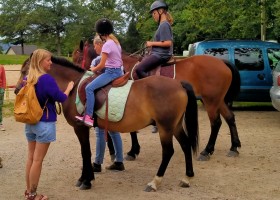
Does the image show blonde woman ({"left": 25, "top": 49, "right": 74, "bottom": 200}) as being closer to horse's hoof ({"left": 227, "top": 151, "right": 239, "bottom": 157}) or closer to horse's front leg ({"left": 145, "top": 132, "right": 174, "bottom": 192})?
horse's front leg ({"left": 145, "top": 132, "right": 174, "bottom": 192})

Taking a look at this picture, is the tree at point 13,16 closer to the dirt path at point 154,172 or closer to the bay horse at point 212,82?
the dirt path at point 154,172

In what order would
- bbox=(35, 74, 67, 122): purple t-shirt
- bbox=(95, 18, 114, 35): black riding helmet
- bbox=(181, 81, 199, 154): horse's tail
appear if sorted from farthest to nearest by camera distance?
1. bbox=(95, 18, 114, 35): black riding helmet
2. bbox=(181, 81, 199, 154): horse's tail
3. bbox=(35, 74, 67, 122): purple t-shirt

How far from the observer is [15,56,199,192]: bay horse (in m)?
5.32

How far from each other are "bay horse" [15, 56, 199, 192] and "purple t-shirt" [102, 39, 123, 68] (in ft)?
1.31

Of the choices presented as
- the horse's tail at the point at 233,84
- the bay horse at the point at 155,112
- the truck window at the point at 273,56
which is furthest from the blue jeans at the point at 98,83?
the truck window at the point at 273,56

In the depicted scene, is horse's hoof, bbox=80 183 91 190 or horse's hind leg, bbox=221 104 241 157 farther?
horse's hind leg, bbox=221 104 241 157

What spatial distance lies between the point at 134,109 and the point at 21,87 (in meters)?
→ 1.43

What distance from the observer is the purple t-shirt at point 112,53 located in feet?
18.1

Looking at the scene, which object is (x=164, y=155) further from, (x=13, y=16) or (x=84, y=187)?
(x=13, y=16)

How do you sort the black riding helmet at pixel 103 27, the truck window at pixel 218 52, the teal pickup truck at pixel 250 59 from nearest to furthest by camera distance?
the black riding helmet at pixel 103 27
the teal pickup truck at pixel 250 59
the truck window at pixel 218 52

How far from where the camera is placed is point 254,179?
5867mm

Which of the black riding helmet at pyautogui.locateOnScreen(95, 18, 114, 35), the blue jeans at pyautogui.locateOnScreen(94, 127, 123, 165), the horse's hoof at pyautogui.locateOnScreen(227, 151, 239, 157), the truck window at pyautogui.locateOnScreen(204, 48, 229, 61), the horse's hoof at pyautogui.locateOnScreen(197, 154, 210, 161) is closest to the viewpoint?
the black riding helmet at pyautogui.locateOnScreen(95, 18, 114, 35)

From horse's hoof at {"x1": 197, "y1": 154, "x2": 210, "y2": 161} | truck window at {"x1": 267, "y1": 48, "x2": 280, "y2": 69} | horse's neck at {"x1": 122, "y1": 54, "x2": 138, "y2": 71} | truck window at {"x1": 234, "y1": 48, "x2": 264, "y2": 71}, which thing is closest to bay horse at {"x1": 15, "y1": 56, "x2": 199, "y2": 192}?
horse's hoof at {"x1": 197, "y1": 154, "x2": 210, "y2": 161}

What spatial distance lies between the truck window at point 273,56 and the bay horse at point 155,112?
7277 millimetres
